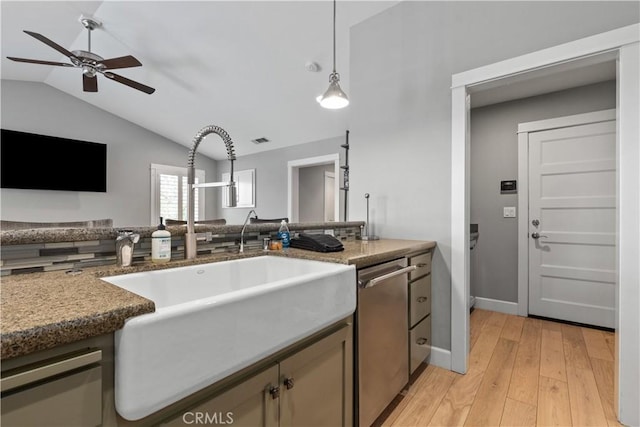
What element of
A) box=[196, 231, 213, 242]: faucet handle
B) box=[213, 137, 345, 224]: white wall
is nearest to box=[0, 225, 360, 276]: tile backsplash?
box=[196, 231, 213, 242]: faucet handle

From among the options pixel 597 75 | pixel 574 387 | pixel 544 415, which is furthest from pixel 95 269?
pixel 597 75

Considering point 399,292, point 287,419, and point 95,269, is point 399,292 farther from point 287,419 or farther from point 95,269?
point 95,269

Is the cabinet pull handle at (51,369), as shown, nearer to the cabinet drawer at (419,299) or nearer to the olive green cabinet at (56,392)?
the olive green cabinet at (56,392)

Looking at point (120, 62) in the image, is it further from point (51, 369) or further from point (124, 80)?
point (51, 369)

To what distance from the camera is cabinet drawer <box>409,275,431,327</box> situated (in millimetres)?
1675

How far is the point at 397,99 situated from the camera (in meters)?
2.21

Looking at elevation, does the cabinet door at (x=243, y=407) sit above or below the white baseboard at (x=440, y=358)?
above

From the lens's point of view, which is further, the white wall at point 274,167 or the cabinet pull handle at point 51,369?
the white wall at point 274,167

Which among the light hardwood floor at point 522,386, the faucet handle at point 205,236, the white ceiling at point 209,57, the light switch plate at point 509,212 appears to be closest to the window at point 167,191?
the white ceiling at point 209,57

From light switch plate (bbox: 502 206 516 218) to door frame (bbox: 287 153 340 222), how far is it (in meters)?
1.78

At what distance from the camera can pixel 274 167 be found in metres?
3.84

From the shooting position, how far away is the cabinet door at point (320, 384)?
0.87m

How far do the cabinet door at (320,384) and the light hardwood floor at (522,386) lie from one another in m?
0.52

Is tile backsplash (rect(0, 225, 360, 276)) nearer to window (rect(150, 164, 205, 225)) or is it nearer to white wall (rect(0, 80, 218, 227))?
window (rect(150, 164, 205, 225))
